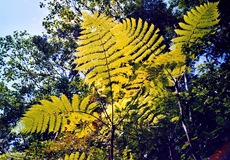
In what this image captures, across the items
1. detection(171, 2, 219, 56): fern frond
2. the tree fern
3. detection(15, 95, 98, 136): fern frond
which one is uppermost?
detection(171, 2, 219, 56): fern frond

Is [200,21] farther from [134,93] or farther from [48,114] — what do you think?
[48,114]

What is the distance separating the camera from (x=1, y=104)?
10680 millimetres

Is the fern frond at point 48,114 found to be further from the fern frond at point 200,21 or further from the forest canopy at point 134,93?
the fern frond at point 200,21

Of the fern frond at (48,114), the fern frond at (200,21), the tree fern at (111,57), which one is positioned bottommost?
the fern frond at (48,114)

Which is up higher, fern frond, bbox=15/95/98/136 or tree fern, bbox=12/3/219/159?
tree fern, bbox=12/3/219/159

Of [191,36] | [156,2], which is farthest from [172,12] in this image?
[191,36]

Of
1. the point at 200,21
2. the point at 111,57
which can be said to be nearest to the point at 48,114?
the point at 111,57

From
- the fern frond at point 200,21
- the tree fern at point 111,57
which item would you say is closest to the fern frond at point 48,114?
the tree fern at point 111,57

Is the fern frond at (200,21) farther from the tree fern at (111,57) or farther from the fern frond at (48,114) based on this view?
the fern frond at (48,114)

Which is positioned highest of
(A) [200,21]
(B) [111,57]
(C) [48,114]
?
(A) [200,21]

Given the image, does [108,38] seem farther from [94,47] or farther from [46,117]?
[46,117]

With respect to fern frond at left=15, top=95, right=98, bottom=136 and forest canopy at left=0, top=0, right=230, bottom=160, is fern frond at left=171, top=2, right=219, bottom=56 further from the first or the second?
fern frond at left=15, top=95, right=98, bottom=136

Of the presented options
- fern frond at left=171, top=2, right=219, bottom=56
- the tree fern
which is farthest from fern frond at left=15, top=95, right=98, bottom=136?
fern frond at left=171, top=2, right=219, bottom=56

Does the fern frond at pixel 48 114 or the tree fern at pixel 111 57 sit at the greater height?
the tree fern at pixel 111 57
